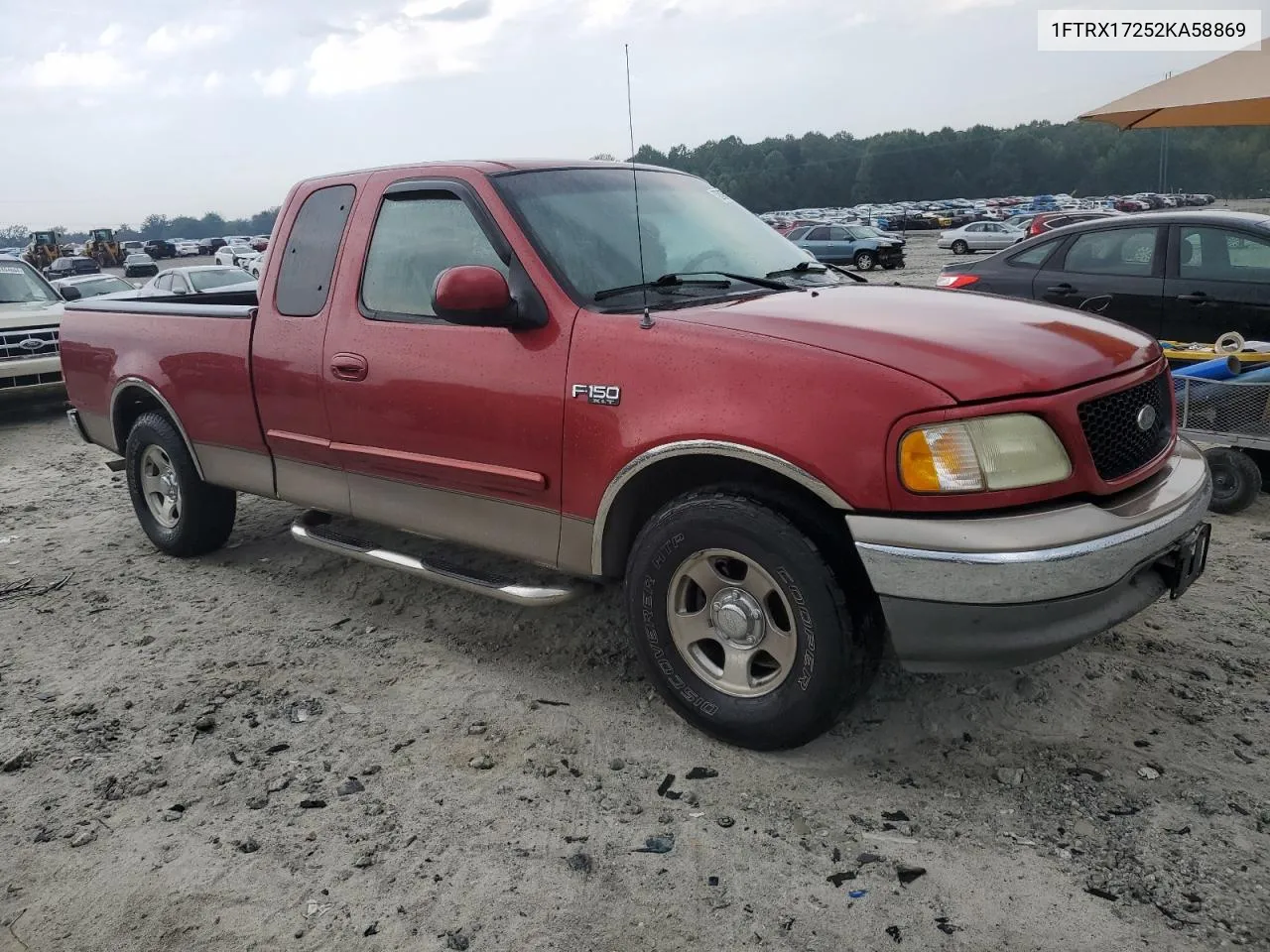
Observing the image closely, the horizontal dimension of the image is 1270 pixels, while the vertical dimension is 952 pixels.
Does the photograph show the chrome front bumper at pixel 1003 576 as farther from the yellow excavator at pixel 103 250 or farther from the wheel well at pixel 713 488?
the yellow excavator at pixel 103 250

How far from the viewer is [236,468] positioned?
4.88 metres

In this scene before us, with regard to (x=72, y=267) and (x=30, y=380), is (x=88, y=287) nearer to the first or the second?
(x=30, y=380)

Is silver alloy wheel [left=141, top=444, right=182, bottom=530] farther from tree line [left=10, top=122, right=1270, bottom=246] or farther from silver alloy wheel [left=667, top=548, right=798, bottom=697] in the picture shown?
tree line [left=10, top=122, right=1270, bottom=246]

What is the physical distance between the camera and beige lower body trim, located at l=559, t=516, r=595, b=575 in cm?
345

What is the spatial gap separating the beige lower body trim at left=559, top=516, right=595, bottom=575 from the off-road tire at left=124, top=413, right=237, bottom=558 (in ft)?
8.81

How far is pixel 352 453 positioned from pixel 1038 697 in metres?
2.83

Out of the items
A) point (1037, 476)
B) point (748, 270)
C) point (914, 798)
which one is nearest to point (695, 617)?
point (914, 798)

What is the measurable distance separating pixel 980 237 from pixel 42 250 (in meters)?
50.0

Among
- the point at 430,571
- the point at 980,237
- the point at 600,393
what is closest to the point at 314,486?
the point at 430,571

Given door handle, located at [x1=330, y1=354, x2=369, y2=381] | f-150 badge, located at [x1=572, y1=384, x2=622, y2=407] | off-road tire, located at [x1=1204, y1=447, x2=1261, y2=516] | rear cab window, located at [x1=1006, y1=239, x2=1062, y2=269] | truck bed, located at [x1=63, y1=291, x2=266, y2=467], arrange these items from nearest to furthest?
f-150 badge, located at [x1=572, y1=384, x2=622, y2=407] → door handle, located at [x1=330, y1=354, x2=369, y2=381] → truck bed, located at [x1=63, y1=291, x2=266, y2=467] → off-road tire, located at [x1=1204, y1=447, x2=1261, y2=516] → rear cab window, located at [x1=1006, y1=239, x2=1062, y2=269]

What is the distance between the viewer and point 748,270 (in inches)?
155

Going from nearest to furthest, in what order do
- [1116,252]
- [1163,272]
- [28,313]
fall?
[1163,272]
[1116,252]
[28,313]

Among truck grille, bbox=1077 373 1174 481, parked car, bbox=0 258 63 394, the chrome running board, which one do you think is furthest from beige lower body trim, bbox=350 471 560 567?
parked car, bbox=0 258 63 394

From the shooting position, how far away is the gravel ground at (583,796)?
2.52m
